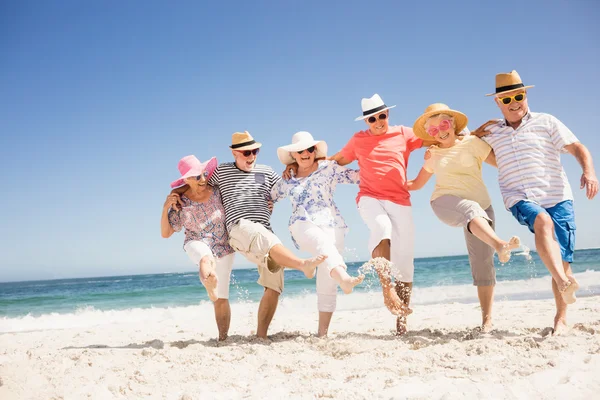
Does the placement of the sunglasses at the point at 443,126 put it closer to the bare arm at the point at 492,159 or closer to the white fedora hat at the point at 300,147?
the bare arm at the point at 492,159

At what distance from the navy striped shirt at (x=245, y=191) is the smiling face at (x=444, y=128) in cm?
180

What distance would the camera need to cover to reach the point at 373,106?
504cm

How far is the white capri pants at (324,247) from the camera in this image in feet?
14.9

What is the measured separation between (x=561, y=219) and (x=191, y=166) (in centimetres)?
381

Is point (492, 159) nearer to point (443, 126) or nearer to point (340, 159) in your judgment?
point (443, 126)

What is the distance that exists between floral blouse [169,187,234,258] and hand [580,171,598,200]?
11.8ft

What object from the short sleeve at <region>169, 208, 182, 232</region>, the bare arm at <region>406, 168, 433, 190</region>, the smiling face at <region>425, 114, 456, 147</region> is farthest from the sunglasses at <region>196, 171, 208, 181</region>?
the smiling face at <region>425, 114, 456, 147</region>

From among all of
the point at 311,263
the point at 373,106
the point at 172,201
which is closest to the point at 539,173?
the point at 373,106

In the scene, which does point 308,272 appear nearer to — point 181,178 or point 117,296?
point 181,178

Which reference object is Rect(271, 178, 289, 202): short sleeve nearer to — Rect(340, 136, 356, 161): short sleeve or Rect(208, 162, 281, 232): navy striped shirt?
Rect(208, 162, 281, 232): navy striped shirt

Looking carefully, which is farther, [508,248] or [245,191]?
[245,191]

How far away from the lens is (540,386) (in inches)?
115

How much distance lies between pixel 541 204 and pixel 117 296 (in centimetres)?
1990

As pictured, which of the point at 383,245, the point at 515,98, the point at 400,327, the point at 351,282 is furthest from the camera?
the point at 400,327
